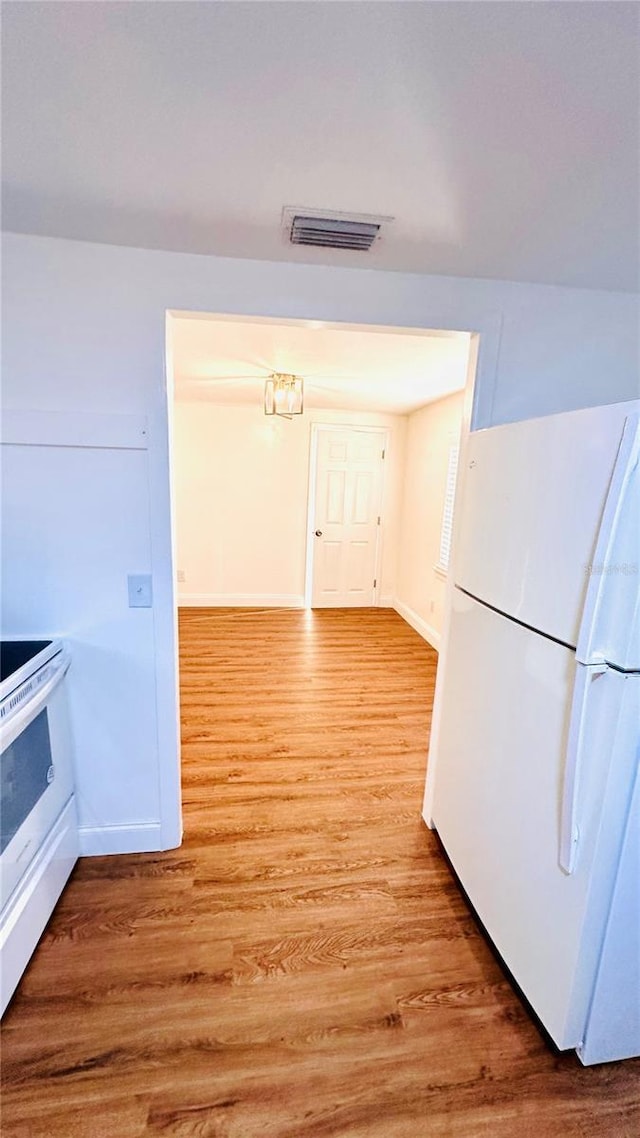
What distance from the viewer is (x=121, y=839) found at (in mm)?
1891

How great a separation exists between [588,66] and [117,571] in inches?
69.9

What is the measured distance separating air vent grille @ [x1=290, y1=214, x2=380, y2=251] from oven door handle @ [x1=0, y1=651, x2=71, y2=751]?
1638 millimetres

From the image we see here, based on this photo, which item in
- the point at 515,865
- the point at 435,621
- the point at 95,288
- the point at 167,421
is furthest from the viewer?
the point at 435,621

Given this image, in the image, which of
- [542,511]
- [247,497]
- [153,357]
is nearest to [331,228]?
[153,357]

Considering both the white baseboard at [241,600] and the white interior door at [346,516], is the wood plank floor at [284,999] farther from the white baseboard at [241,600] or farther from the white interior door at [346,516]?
the white interior door at [346,516]

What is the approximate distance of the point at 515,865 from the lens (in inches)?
54.2

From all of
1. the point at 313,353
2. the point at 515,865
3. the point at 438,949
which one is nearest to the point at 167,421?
the point at 313,353

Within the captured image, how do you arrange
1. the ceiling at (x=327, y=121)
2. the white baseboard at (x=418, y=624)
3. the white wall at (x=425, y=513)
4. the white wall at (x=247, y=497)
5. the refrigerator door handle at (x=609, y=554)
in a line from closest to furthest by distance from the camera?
the ceiling at (x=327, y=121) → the refrigerator door handle at (x=609, y=554) → the white wall at (x=425, y=513) → the white baseboard at (x=418, y=624) → the white wall at (x=247, y=497)

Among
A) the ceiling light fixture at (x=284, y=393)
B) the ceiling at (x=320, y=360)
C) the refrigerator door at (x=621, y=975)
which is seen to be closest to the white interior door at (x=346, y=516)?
the ceiling at (x=320, y=360)

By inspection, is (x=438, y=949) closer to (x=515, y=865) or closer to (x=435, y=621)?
(x=515, y=865)

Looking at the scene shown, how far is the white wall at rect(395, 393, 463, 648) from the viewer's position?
429cm

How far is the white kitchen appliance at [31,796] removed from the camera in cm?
130

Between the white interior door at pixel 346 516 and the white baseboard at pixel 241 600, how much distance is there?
0.89ft

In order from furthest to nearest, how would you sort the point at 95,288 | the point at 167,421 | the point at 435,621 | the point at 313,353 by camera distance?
the point at 435,621 → the point at 313,353 → the point at 167,421 → the point at 95,288
